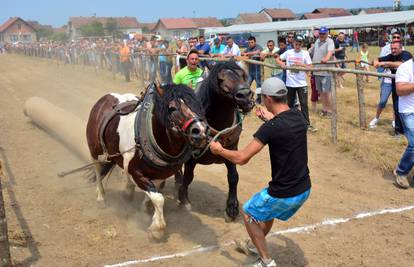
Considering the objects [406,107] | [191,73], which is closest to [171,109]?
[191,73]

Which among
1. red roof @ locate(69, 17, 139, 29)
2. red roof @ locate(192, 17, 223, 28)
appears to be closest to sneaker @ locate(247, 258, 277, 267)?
red roof @ locate(69, 17, 139, 29)

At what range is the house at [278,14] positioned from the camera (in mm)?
102000

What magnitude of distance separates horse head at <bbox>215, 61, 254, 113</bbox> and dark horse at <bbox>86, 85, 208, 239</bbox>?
637 millimetres

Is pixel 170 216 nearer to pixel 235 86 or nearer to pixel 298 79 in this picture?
pixel 235 86

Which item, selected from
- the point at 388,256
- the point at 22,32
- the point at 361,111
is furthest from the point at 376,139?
the point at 22,32

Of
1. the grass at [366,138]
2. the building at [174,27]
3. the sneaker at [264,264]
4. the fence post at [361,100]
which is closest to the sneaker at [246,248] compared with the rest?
the sneaker at [264,264]

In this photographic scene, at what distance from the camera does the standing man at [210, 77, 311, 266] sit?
11.3 ft

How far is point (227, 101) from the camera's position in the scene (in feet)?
15.7

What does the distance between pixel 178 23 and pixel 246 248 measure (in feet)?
358

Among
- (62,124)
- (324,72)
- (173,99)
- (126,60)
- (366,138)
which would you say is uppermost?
(126,60)

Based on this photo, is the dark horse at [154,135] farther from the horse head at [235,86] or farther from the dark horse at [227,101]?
the horse head at [235,86]

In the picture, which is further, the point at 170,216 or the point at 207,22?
the point at 207,22

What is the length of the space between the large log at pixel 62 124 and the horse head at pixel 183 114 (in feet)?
11.8

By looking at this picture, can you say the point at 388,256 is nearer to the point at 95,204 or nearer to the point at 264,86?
the point at 264,86
